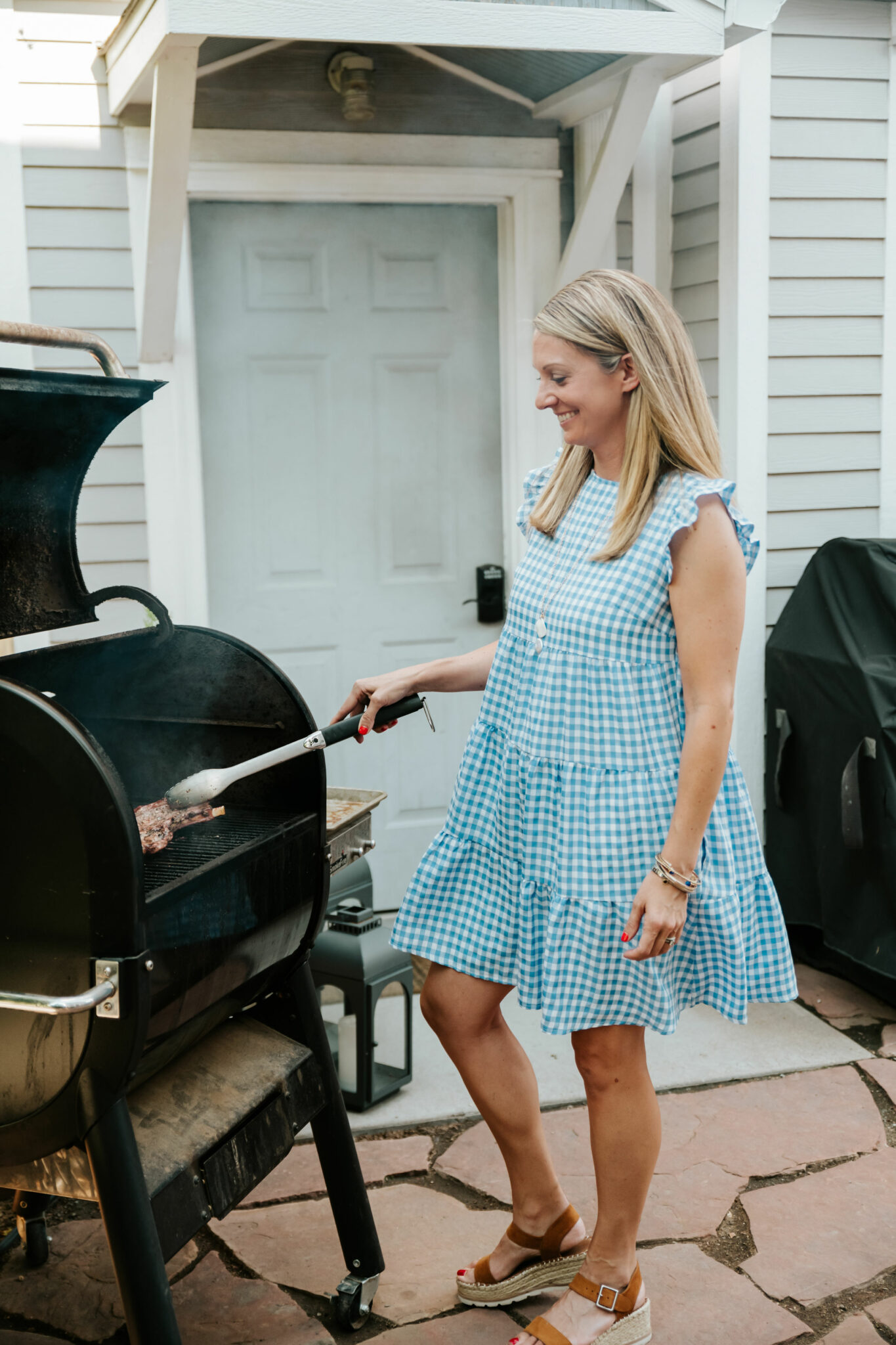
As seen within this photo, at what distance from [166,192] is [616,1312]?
9.14 ft

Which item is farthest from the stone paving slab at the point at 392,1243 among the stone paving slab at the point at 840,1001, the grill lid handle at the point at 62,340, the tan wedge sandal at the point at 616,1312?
the grill lid handle at the point at 62,340

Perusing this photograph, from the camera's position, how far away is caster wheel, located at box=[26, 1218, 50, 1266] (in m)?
2.36

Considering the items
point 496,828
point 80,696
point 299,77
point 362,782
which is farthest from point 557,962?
point 299,77

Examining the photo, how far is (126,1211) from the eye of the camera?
1647 millimetres

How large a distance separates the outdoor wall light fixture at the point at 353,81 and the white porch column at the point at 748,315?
105cm

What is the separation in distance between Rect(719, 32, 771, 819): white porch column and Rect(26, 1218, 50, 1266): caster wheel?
94.2 inches

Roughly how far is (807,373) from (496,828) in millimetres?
2311

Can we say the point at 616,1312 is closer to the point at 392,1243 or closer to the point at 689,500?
the point at 392,1243

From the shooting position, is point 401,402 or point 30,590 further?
point 401,402

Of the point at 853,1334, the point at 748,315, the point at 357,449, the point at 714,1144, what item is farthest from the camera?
the point at 357,449

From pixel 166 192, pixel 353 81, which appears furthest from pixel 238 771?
pixel 353 81

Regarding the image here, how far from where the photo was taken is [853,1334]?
7.11 feet

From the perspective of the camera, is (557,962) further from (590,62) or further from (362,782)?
(590,62)

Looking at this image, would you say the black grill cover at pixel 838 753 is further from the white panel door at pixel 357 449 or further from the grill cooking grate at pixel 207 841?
the grill cooking grate at pixel 207 841
